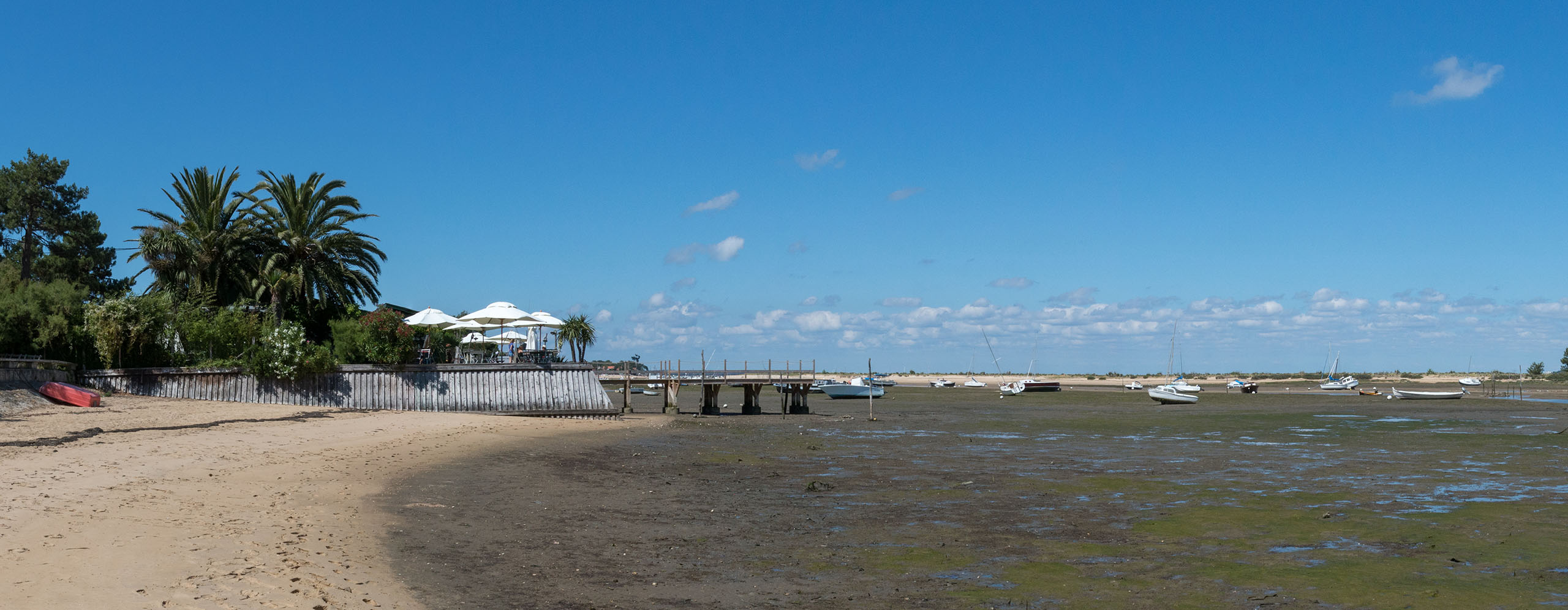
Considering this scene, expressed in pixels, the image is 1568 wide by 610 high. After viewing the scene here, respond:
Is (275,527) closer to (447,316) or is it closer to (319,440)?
(319,440)

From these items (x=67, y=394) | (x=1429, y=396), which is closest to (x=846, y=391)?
(x=1429, y=396)

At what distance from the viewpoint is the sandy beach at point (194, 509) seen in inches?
386

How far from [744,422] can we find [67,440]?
1183 inches

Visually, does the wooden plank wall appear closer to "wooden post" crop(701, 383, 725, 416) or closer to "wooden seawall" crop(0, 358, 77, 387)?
"wooden seawall" crop(0, 358, 77, 387)

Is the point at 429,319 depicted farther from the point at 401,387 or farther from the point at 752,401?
the point at 752,401

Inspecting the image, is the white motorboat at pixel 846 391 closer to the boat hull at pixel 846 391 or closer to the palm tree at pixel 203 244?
the boat hull at pixel 846 391

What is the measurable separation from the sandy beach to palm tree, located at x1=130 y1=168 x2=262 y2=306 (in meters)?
16.8

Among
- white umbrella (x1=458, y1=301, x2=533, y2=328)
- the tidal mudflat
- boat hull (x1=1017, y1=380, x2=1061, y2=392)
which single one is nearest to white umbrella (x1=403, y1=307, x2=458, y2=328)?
white umbrella (x1=458, y1=301, x2=533, y2=328)

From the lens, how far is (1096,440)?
37562 mm

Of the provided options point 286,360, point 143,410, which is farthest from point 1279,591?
point 286,360

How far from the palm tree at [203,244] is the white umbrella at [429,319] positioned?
9.22 metres

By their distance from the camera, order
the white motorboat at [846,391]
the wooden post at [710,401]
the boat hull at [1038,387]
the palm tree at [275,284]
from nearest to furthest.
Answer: the palm tree at [275,284]
the wooden post at [710,401]
the white motorboat at [846,391]
the boat hull at [1038,387]

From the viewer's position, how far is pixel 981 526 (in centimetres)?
1648

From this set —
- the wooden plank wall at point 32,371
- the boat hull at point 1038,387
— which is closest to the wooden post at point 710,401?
the wooden plank wall at point 32,371
